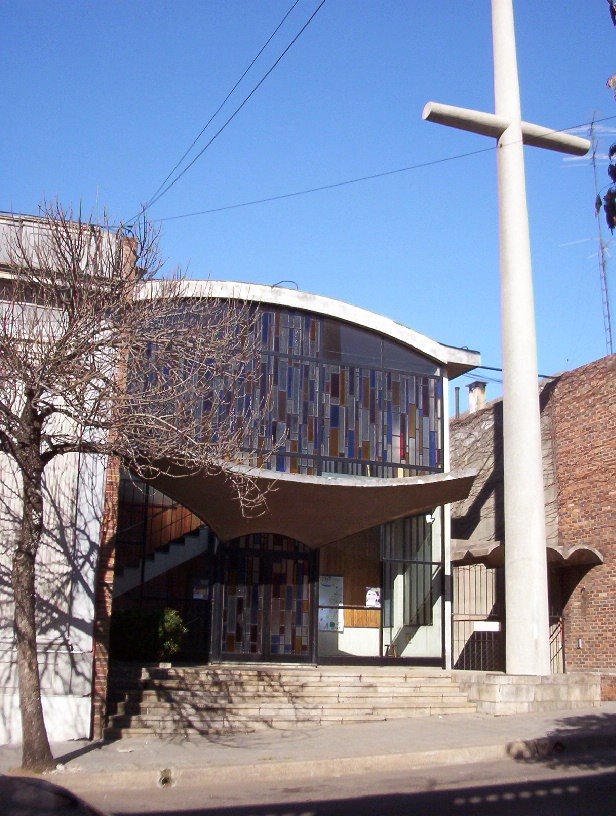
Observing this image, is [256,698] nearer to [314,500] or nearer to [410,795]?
[314,500]

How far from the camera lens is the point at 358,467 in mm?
18109

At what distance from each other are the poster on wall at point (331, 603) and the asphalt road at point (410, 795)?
290 inches

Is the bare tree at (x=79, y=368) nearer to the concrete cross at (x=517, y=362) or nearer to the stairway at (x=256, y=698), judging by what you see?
the stairway at (x=256, y=698)

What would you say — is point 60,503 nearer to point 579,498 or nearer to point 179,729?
point 179,729

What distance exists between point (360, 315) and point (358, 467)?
3.07 m

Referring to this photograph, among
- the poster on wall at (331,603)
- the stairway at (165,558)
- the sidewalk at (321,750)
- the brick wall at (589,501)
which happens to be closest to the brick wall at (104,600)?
the sidewalk at (321,750)

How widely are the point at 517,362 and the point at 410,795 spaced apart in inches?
376

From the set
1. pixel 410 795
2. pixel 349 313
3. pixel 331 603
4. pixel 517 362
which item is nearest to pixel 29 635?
pixel 410 795

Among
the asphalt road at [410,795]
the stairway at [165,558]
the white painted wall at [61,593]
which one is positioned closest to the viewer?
the asphalt road at [410,795]

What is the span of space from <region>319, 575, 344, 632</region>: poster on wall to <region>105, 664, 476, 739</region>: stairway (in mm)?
1714

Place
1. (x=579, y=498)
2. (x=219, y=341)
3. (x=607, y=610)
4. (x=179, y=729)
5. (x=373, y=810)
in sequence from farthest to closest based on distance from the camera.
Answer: (x=579, y=498)
(x=607, y=610)
(x=179, y=729)
(x=219, y=341)
(x=373, y=810)

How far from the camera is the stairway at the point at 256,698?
1365 centimetres

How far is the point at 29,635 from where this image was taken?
390 inches

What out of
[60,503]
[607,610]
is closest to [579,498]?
[607,610]
